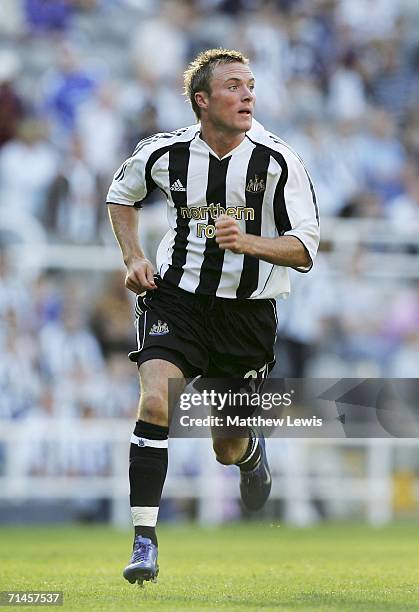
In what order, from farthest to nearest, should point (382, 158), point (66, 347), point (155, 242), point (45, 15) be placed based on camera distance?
point (45, 15) < point (382, 158) < point (155, 242) < point (66, 347)

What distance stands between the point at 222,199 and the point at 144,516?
1544 millimetres

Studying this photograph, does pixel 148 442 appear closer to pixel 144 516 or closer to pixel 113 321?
pixel 144 516

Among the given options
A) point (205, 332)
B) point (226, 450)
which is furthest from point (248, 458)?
point (205, 332)

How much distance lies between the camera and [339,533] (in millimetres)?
11625

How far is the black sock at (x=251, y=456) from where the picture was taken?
7.20m

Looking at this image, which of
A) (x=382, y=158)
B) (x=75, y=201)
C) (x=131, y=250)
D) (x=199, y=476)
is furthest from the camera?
(x=382, y=158)

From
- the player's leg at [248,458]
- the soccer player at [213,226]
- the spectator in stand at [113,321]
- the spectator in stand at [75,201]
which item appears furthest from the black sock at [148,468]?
the spectator in stand at [75,201]

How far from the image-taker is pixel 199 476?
13.4m

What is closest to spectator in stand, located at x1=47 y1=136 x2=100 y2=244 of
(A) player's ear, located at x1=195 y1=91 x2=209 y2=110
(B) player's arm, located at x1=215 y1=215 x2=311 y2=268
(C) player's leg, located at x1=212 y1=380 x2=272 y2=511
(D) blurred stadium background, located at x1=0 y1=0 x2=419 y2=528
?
(D) blurred stadium background, located at x1=0 y1=0 x2=419 y2=528

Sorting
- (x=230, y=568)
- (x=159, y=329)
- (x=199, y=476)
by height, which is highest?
(x=159, y=329)

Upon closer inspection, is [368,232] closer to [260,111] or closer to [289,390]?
[260,111]

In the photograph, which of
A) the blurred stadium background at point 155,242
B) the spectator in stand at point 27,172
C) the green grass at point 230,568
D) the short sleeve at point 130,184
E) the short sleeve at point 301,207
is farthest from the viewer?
the spectator in stand at point 27,172

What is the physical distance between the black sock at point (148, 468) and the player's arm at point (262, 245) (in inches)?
34.6

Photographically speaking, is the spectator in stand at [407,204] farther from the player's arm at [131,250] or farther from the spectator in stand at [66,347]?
the player's arm at [131,250]
